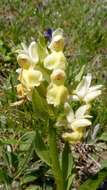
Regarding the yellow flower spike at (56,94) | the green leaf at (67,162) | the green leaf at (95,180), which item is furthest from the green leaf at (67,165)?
the yellow flower spike at (56,94)

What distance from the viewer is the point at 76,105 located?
10.5 ft

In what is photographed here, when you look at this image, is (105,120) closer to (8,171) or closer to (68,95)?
(8,171)

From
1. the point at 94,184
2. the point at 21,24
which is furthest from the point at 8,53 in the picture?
the point at 94,184

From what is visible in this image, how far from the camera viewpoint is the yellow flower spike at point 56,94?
216 cm

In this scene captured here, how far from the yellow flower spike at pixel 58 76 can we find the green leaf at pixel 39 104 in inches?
3.8

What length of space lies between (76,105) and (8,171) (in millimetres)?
630

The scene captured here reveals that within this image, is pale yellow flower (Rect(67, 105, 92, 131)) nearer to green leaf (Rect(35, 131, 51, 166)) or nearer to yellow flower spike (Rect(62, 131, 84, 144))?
yellow flower spike (Rect(62, 131, 84, 144))

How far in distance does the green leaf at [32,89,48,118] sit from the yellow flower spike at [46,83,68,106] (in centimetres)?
6

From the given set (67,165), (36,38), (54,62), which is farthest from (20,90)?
(36,38)

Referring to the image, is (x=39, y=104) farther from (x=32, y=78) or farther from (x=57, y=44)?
(x=57, y=44)

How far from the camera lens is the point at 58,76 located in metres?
2.15

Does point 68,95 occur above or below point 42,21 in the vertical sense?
below

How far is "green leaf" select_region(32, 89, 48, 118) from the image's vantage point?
2.22 metres

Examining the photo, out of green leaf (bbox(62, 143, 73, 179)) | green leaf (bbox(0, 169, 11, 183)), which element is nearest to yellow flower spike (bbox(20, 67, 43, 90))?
green leaf (bbox(62, 143, 73, 179))
